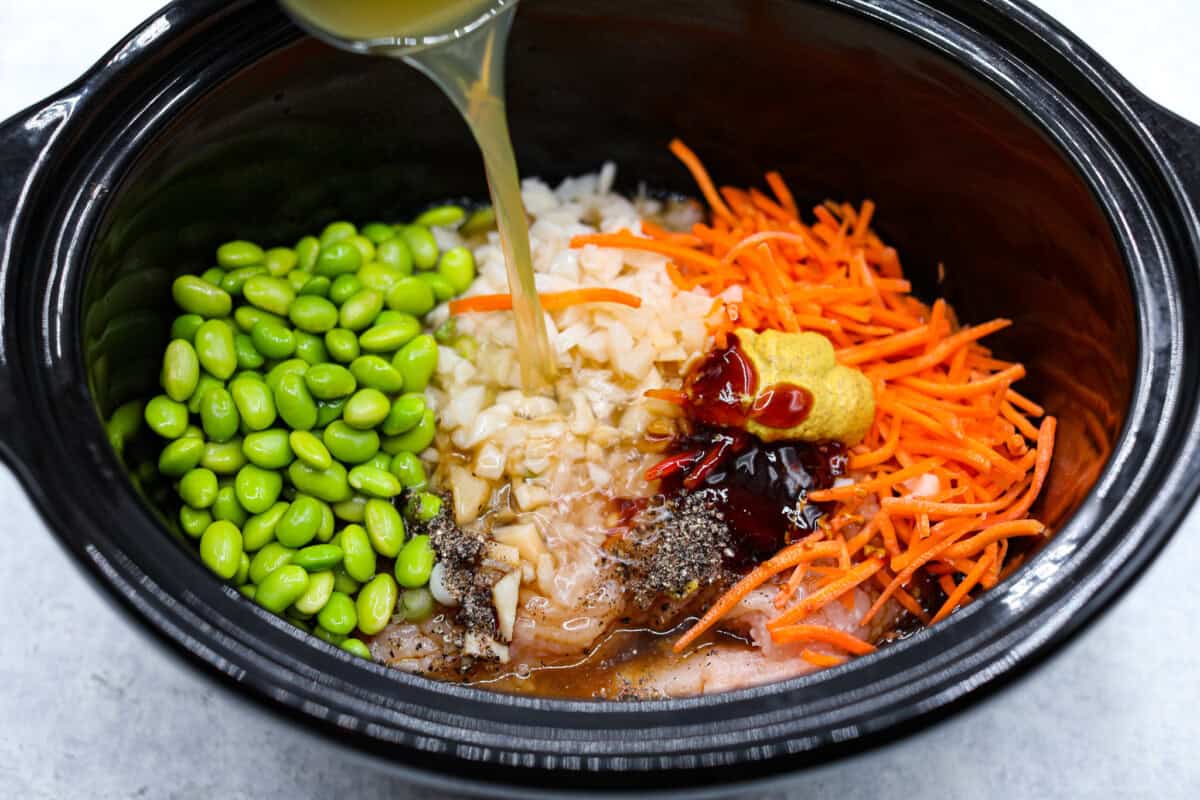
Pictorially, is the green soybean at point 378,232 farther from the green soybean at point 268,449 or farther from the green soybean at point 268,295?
the green soybean at point 268,449

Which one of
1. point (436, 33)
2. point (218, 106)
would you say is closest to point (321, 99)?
point (218, 106)

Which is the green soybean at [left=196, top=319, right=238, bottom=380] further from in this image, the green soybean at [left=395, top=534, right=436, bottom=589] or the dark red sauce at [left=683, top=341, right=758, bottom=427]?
the dark red sauce at [left=683, top=341, right=758, bottom=427]

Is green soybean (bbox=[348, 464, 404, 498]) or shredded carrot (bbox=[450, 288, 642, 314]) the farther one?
shredded carrot (bbox=[450, 288, 642, 314])

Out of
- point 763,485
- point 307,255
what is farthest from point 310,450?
point 763,485

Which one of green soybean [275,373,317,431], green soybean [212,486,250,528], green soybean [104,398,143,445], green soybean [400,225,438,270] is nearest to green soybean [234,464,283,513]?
green soybean [212,486,250,528]

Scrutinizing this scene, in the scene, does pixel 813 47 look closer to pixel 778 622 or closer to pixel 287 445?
pixel 778 622

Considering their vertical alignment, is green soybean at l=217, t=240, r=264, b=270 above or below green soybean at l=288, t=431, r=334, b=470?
above
